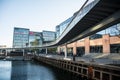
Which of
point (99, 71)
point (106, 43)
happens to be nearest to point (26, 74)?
point (99, 71)

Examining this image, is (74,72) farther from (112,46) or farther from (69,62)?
(112,46)

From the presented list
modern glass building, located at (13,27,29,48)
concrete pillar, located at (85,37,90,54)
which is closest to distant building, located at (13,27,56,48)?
modern glass building, located at (13,27,29,48)

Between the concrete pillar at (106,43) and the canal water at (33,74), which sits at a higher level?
the concrete pillar at (106,43)

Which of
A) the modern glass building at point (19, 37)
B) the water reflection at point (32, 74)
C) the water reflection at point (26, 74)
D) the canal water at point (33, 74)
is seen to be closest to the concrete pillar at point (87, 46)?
the canal water at point (33, 74)

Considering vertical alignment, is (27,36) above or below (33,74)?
above

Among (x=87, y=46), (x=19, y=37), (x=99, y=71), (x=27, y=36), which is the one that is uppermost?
(x=27, y=36)

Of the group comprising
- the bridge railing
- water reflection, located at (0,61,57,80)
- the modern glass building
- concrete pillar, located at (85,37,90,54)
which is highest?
the modern glass building

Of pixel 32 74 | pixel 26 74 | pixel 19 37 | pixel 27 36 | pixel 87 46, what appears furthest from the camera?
pixel 27 36

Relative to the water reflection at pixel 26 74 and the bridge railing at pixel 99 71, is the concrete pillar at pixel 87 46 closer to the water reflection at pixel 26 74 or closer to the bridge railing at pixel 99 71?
the water reflection at pixel 26 74

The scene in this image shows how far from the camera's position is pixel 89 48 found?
170 feet

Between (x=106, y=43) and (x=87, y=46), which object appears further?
(x=87, y=46)

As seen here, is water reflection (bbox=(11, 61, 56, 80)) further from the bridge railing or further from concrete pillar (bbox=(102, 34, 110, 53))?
concrete pillar (bbox=(102, 34, 110, 53))

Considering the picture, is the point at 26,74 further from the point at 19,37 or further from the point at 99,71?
the point at 19,37

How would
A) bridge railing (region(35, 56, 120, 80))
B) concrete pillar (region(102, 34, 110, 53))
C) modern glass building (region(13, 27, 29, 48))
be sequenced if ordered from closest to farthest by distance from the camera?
bridge railing (region(35, 56, 120, 80)) → concrete pillar (region(102, 34, 110, 53)) → modern glass building (region(13, 27, 29, 48))
